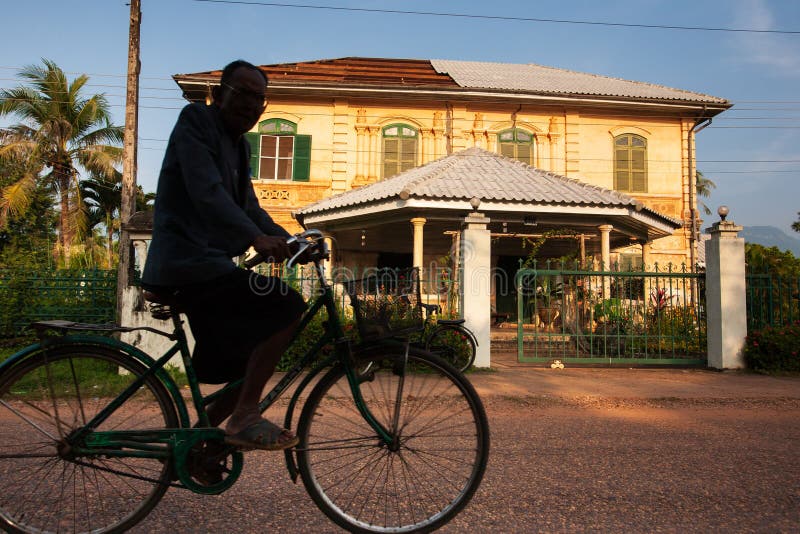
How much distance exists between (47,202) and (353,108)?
13.3 metres

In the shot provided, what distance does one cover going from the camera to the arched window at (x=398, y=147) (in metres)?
18.3

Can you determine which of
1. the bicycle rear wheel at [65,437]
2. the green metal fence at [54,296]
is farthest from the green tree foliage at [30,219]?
the bicycle rear wheel at [65,437]

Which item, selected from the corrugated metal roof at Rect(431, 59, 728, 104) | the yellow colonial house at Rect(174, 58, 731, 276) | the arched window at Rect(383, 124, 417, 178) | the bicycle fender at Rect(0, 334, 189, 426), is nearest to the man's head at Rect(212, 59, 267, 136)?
the bicycle fender at Rect(0, 334, 189, 426)

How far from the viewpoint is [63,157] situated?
25.9 meters

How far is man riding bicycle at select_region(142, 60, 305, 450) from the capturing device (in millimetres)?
2164

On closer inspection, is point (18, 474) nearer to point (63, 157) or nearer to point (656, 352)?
point (656, 352)

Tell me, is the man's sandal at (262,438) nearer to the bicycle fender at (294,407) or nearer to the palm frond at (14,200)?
the bicycle fender at (294,407)

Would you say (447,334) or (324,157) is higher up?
(324,157)

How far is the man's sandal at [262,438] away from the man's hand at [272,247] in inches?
25.6

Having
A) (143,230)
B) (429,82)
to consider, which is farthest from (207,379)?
(429,82)

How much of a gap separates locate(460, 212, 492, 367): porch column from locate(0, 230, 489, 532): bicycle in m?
6.03

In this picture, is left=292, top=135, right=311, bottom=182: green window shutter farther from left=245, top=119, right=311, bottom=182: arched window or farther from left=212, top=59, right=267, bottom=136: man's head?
left=212, top=59, right=267, bottom=136: man's head

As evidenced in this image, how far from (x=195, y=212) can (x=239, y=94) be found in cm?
54

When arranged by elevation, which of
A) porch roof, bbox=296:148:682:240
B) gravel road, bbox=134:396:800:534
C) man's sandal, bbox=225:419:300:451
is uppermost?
porch roof, bbox=296:148:682:240
